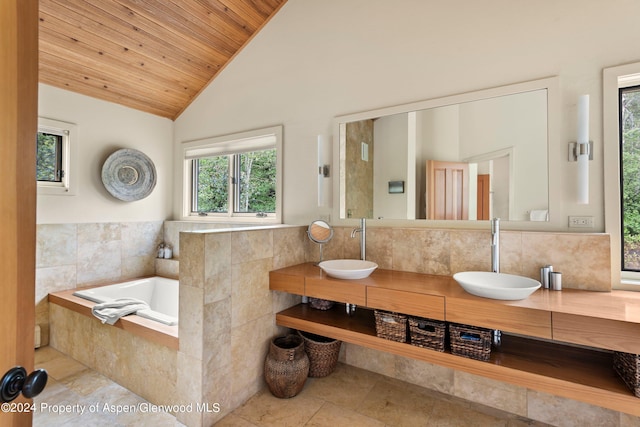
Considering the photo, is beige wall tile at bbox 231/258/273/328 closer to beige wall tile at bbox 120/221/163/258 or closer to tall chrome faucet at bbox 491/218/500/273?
tall chrome faucet at bbox 491/218/500/273

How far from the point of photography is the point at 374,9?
2.33 m

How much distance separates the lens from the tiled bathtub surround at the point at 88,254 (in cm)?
264

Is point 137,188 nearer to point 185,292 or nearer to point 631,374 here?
point 185,292

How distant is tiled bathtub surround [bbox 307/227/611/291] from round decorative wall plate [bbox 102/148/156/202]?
7.58 ft

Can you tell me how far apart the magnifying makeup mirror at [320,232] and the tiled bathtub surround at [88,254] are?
2.23 m

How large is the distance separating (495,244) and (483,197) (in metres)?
0.34

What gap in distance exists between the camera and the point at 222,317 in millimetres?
1787

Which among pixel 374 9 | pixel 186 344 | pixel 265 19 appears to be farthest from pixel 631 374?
pixel 265 19

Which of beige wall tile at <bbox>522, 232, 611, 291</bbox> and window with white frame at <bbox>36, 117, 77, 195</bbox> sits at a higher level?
window with white frame at <bbox>36, 117, 77, 195</bbox>

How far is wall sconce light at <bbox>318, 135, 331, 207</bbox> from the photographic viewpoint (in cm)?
255

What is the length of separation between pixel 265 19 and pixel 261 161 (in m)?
1.41

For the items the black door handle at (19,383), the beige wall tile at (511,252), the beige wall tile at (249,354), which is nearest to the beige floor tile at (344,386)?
the beige wall tile at (249,354)

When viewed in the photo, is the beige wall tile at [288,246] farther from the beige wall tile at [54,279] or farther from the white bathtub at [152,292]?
the beige wall tile at [54,279]

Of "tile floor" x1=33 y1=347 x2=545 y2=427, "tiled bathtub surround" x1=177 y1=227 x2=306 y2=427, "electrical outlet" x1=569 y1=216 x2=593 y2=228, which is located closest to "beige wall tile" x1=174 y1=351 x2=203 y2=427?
"tiled bathtub surround" x1=177 y1=227 x2=306 y2=427
